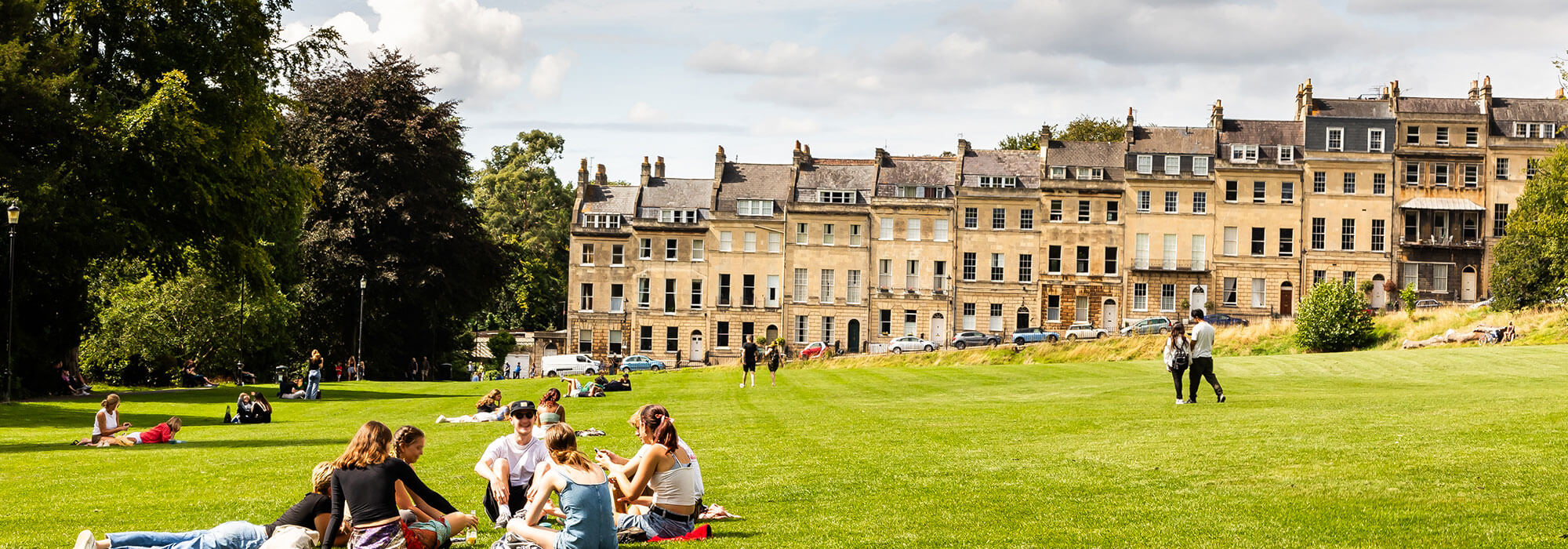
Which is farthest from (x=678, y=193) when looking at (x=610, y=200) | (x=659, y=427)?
(x=659, y=427)

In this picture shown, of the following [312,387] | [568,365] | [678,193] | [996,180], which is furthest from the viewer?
[678,193]

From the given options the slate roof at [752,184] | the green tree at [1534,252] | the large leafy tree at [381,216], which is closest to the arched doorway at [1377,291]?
the green tree at [1534,252]

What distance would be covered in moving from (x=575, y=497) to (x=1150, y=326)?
6650 cm

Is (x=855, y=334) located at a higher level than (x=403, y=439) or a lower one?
lower

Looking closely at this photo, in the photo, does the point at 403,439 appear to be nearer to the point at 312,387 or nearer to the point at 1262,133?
the point at 312,387

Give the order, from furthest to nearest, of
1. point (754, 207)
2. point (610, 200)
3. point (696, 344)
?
1. point (610, 200)
2. point (754, 207)
3. point (696, 344)

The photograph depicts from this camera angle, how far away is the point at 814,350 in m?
78.4

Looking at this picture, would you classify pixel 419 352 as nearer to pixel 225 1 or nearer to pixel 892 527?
pixel 225 1

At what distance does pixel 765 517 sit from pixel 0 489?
9165 millimetres

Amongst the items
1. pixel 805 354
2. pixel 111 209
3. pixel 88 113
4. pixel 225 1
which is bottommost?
pixel 805 354

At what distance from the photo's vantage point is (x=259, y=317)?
1980 inches

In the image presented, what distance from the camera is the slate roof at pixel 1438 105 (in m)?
81.6

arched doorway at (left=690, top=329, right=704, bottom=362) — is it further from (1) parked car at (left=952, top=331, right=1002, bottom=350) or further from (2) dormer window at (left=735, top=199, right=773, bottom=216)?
(1) parked car at (left=952, top=331, right=1002, bottom=350)

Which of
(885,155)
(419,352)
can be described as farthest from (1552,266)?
(419,352)
